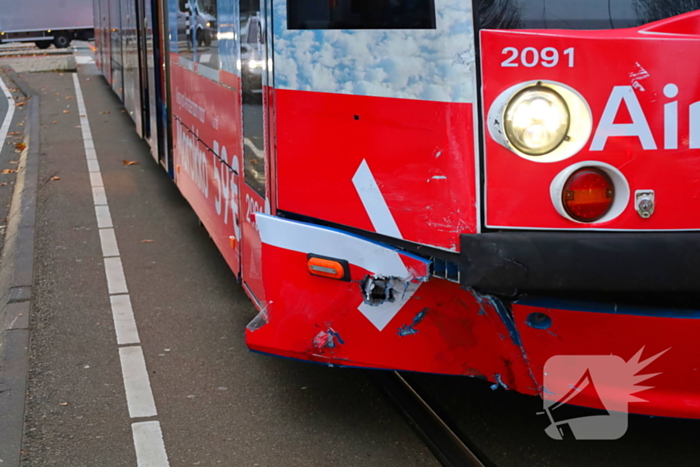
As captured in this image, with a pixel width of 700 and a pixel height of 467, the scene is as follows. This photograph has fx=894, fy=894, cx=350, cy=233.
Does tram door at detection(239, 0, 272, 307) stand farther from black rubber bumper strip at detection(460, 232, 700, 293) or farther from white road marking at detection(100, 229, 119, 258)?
white road marking at detection(100, 229, 119, 258)

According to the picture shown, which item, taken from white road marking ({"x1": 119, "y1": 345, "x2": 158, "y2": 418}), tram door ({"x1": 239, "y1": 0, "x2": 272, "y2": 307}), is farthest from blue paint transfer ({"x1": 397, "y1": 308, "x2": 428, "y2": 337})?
white road marking ({"x1": 119, "y1": 345, "x2": 158, "y2": 418})

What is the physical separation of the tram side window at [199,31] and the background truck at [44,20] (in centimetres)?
3692

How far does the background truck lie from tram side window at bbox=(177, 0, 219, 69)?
121ft

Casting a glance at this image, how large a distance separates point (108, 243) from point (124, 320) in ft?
7.14

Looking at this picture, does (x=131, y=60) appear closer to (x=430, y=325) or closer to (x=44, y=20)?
(x=430, y=325)

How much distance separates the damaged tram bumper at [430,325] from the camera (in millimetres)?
3182

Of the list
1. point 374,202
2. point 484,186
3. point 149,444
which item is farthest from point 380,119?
point 149,444

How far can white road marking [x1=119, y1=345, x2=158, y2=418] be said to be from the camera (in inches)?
176

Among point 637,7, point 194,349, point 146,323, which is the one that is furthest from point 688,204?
point 146,323

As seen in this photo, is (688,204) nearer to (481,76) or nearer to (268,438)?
(481,76)

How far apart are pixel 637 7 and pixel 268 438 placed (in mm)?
2432

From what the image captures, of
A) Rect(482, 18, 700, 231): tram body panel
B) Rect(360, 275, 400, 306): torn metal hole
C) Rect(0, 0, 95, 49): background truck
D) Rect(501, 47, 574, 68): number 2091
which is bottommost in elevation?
Rect(360, 275, 400, 306): torn metal hole

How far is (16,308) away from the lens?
6.10 m

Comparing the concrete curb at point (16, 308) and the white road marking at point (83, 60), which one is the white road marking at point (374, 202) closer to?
the concrete curb at point (16, 308)
